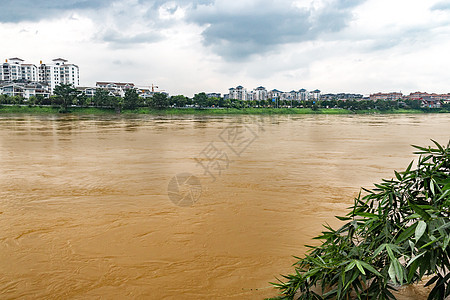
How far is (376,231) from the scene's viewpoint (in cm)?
186

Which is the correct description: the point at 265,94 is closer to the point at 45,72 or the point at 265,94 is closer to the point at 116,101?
the point at 45,72

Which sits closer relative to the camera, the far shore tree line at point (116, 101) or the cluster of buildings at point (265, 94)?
the far shore tree line at point (116, 101)

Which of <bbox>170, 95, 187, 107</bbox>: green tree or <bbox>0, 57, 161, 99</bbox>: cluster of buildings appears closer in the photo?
<bbox>170, 95, 187, 107</bbox>: green tree

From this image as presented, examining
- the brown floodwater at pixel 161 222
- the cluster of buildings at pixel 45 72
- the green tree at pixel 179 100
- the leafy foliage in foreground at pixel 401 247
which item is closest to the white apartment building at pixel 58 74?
the cluster of buildings at pixel 45 72

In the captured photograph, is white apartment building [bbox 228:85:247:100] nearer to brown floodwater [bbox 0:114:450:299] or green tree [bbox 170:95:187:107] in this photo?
green tree [bbox 170:95:187:107]

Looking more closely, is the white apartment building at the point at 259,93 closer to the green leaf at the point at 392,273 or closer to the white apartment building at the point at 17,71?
the white apartment building at the point at 17,71

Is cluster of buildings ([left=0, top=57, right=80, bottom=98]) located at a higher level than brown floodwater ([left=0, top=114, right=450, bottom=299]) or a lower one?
higher

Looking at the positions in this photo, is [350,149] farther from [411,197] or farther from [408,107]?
[408,107]

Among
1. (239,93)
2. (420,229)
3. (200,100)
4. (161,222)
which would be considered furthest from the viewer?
(239,93)

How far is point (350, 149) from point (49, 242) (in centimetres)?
1218

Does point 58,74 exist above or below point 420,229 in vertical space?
above

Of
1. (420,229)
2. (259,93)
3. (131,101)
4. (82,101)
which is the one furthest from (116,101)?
(259,93)

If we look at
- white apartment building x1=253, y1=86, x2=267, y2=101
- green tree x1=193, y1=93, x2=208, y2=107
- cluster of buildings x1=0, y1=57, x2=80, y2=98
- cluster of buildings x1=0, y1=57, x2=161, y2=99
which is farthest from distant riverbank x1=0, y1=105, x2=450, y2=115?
white apartment building x1=253, y1=86, x2=267, y2=101

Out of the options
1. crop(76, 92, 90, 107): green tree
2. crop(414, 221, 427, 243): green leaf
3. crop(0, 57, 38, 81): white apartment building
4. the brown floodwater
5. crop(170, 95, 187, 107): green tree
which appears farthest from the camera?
crop(0, 57, 38, 81): white apartment building
